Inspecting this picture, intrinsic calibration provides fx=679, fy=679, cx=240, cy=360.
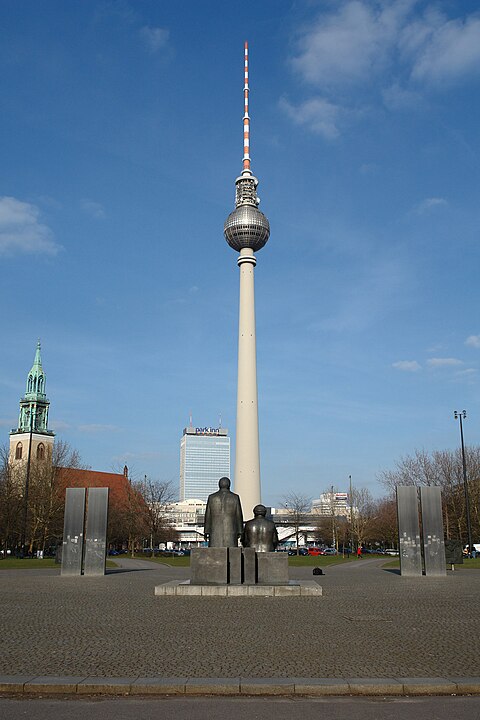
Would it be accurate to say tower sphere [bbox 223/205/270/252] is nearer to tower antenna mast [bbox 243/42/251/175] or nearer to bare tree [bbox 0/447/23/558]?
tower antenna mast [bbox 243/42/251/175]

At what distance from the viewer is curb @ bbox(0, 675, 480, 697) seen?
778cm

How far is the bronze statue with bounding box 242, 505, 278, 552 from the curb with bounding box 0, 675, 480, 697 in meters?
13.3

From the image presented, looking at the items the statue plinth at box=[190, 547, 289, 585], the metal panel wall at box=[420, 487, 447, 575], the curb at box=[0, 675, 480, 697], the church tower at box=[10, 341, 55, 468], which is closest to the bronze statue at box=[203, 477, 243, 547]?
the statue plinth at box=[190, 547, 289, 585]

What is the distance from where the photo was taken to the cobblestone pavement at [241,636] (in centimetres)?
881

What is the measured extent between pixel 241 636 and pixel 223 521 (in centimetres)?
939

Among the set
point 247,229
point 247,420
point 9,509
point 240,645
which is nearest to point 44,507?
point 9,509

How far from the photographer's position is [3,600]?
18281 millimetres

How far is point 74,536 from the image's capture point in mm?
30312

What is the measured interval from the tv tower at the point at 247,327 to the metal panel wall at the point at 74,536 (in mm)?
45430

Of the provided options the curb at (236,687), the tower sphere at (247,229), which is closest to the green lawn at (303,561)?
the curb at (236,687)

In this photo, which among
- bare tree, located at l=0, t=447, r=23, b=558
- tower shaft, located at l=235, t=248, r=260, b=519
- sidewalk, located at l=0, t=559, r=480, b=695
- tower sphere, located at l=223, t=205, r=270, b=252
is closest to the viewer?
sidewalk, located at l=0, t=559, r=480, b=695

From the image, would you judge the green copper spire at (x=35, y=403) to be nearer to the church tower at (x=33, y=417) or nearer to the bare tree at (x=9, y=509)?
the church tower at (x=33, y=417)

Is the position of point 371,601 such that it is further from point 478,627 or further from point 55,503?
point 55,503

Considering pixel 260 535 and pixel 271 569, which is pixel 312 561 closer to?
pixel 260 535
